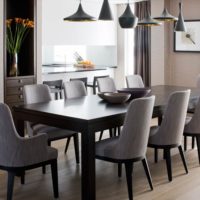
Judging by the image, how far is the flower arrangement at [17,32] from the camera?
629cm

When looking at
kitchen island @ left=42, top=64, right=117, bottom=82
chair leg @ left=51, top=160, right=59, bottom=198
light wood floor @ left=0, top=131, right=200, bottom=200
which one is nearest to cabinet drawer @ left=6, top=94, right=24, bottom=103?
kitchen island @ left=42, top=64, right=117, bottom=82

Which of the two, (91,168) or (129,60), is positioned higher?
(129,60)

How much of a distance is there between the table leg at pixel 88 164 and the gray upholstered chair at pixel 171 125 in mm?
1005

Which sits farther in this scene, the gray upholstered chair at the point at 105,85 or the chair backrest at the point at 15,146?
the gray upholstered chair at the point at 105,85

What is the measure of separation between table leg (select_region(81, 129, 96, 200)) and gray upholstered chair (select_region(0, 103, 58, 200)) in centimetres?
37

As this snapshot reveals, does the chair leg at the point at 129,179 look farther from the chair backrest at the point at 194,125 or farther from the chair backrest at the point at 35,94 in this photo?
the chair backrest at the point at 35,94

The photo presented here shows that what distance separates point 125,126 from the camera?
3584 millimetres

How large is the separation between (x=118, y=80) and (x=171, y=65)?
1342 millimetres

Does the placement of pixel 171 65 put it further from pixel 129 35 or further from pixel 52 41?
pixel 52 41

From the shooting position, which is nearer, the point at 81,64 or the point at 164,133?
the point at 164,133

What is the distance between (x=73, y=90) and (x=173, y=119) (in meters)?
1.66

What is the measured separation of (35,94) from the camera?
4777 millimetres

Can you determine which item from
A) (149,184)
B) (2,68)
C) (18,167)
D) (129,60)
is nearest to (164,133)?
(149,184)

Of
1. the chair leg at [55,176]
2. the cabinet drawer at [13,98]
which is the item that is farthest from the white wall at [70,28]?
the chair leg at [55,176]
